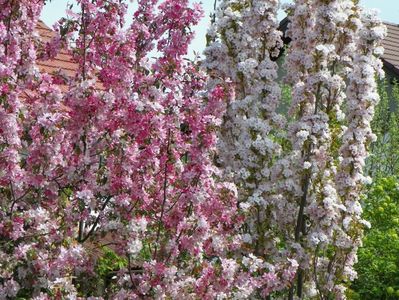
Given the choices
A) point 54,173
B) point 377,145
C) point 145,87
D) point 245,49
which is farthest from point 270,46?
point 377,145

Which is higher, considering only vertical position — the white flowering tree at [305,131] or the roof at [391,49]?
the roof at [391,49]

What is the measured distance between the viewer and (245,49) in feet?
19.4

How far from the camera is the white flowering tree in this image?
558 cm

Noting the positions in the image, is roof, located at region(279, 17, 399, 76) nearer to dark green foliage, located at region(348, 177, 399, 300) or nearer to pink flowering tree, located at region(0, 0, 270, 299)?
dark green foliage, located at region(348, 177, 399, 300)

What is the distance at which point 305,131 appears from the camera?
549 cm

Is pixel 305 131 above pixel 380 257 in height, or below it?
above

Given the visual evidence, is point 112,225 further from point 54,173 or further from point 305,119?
point 305,119

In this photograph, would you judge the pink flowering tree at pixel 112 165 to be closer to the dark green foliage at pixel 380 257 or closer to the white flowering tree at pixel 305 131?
the white flowering tree at pixel 305 131

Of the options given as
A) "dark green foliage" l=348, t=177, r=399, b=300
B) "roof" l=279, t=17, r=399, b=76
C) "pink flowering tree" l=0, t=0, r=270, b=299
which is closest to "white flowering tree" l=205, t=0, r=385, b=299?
"pink flowering tree" l=0, t=0, r=270, b=299

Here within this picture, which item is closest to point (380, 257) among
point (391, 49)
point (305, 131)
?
point (305, 131)

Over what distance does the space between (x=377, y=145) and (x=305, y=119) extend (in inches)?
312

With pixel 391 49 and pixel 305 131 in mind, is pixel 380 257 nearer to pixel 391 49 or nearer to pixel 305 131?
pixel 305 131

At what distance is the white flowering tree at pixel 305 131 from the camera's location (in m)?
5.58

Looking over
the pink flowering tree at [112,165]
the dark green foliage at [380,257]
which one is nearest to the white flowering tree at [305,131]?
the pink flowering tree at [112,165]
